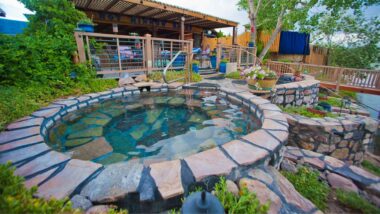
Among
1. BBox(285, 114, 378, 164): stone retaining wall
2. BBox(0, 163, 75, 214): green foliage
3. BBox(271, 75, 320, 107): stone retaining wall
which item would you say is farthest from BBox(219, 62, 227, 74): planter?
BBox(0, 163, 75, 214): green foliage

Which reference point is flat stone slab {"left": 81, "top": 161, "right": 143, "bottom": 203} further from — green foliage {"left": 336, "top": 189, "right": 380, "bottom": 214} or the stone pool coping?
green foliage {"left": 336, "top": 189, "right": 380, "bottom": 214}

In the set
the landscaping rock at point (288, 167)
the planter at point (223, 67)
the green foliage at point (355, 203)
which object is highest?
the planter at point (223, 67)

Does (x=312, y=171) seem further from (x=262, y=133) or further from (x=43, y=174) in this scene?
(x=43, y=174)

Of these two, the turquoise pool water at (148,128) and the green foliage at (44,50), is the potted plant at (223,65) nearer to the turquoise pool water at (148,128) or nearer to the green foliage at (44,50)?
the turquoise pool water at (148,128)

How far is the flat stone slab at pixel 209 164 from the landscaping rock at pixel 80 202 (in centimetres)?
74

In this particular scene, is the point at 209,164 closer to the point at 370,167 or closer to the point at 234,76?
the point at 370,167

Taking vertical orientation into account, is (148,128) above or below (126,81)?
below

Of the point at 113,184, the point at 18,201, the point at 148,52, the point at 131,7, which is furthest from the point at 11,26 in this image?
the point at 18,201

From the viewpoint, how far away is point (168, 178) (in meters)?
1.30

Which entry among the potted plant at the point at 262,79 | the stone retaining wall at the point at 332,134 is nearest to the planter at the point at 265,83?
the potted plant at the point at 262,79

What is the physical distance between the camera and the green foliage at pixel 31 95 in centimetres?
248

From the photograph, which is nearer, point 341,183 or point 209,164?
point 209,164

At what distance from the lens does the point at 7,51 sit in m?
3.18

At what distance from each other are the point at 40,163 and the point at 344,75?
10.4 m
